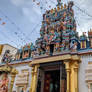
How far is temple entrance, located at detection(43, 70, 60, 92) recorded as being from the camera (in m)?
11.2

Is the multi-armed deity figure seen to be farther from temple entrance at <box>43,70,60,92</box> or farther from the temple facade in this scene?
temple entrance at <box>43,70,60,92</box>

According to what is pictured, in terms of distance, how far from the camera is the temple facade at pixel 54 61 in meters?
9.51

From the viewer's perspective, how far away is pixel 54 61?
34.4ft

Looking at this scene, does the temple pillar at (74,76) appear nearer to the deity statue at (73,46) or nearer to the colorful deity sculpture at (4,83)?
the deity statue at (73,46)

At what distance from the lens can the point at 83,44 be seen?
1023 cm

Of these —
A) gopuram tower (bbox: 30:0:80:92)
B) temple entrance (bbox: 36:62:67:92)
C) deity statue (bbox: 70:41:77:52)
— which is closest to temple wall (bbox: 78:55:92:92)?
gopuram tower (bbox: 30:0:80:92)

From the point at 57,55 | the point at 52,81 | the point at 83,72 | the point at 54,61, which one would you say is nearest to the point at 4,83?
the point at 52,81

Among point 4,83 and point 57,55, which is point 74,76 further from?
point 4,83

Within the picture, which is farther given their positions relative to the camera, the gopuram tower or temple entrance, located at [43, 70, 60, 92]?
temple entrance, located at [43, 70, 60, 92]

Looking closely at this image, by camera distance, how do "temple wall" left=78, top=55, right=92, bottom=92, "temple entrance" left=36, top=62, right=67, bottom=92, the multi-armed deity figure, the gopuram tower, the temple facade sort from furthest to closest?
"temple entrance" left=36, top=62, right=67, bottom=92 < the multi-armed deity figure < the gopuram tower < the temple facade < "temple wall" left=78, top=55, right=92, bottom=92

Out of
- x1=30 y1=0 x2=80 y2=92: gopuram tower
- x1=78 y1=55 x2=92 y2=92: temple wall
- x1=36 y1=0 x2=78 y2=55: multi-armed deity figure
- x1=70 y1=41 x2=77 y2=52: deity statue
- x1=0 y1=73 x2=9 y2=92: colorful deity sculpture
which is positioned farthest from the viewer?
x1=0 y1=73 x2=9 y2=92: colorful deity sculpture

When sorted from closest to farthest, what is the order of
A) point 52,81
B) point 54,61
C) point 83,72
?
point 83,72 < point 54,61 < point 52,81

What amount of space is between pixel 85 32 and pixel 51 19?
4.15m

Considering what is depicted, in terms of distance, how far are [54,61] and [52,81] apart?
224 centimetres
